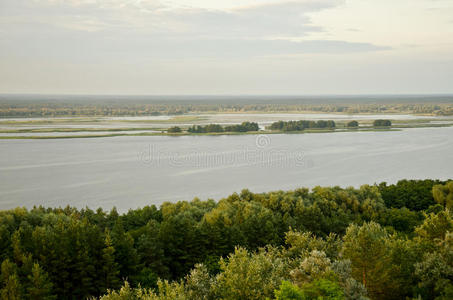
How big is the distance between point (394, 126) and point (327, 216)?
6639 cm

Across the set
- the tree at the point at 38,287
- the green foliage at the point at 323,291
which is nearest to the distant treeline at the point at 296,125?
the tree at the point at 38,287

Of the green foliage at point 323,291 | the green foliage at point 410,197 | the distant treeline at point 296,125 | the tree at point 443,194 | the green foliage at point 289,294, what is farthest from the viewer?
the distant treeline at point 296,125

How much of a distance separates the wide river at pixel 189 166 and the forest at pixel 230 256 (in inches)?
465

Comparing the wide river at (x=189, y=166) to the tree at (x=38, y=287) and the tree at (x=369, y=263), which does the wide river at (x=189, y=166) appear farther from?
the tree at (x=369, y=263)

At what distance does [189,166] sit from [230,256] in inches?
1242

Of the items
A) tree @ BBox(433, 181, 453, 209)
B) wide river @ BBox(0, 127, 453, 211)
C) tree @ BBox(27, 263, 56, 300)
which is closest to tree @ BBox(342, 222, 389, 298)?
tree @ BBox(27, 263, 56, 300)

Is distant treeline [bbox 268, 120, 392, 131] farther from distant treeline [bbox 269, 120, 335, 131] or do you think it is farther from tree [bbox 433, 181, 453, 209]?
tree [bbox 433, 181, 453, 209]

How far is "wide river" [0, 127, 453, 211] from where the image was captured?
4003 centimetres

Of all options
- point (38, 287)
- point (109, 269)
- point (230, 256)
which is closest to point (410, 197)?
point (230, 256)

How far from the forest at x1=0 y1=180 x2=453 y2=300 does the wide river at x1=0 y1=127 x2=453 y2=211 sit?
11810 millimetres

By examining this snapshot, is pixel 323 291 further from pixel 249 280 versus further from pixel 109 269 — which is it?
pixel 109 269

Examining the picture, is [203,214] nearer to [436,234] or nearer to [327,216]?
[327,216]

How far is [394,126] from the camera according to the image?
294ft

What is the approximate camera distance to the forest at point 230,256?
13.1 meters
